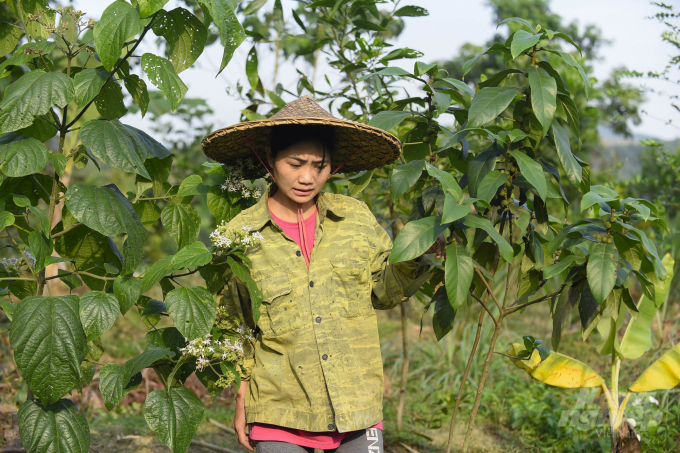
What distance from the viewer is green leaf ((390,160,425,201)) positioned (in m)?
1.80

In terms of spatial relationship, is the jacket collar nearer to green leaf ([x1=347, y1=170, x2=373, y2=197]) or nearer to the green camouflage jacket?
the green camouflage jacket

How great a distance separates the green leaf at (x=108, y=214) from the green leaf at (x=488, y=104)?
104 cm

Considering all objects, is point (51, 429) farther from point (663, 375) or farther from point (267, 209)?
point (663, 375)

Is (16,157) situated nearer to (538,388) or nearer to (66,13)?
(66,13)

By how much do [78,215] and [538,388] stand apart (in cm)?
341

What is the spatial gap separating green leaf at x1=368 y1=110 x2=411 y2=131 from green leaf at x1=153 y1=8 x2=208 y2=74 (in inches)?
24.4

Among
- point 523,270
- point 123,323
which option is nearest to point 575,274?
point 523,270

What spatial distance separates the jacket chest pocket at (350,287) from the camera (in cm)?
187

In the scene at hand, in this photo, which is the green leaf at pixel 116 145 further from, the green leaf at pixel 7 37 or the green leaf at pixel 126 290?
the green leaf at pixel 7 37

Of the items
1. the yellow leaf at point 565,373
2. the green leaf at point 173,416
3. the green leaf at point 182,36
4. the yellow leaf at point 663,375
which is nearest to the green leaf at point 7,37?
the green leaf at point 182,36

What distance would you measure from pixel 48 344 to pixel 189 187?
0.66 m

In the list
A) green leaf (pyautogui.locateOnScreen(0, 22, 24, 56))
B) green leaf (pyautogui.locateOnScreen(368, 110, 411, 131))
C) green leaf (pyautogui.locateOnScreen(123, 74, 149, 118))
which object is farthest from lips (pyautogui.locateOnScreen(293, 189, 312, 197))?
green leaf (pyautogui.locateOnScreen(0, 22, 24, 56))

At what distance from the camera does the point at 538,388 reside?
4027 mm

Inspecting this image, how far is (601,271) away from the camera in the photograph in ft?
5.14
